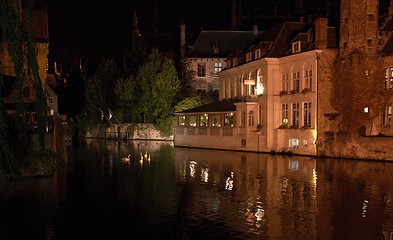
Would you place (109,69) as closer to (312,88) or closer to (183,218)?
(312,88)

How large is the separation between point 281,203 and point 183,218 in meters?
4.32

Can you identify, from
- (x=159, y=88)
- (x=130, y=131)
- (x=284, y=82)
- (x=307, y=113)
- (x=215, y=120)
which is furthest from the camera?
(x=130, y=131)

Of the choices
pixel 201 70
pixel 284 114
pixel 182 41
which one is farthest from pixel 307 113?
pixel 182 41

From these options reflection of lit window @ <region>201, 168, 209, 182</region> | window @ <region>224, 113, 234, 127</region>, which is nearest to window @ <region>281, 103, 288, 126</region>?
window @ <region>224, 113, 234, 127</region>

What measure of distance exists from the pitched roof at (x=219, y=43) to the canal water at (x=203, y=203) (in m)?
35.2

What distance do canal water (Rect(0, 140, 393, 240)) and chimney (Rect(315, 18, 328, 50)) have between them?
10644mm

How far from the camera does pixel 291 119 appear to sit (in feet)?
133

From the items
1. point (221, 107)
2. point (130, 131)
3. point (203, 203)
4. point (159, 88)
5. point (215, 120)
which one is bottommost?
point (203, 203)

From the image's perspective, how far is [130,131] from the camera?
70438 millimetres

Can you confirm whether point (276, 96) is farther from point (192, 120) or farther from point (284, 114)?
point (192, 120)

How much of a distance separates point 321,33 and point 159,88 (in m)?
28.8

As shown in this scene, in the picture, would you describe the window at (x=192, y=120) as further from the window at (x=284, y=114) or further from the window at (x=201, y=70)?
the window at (x=284, y=114)

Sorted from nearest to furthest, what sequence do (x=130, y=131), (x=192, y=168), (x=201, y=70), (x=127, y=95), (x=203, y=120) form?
(x=192, y=168) < (x=203, y=120) < (x=201, y=70) < (x=127, y=95) < (x=130, y=131)

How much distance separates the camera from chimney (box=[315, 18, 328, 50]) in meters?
36.8
